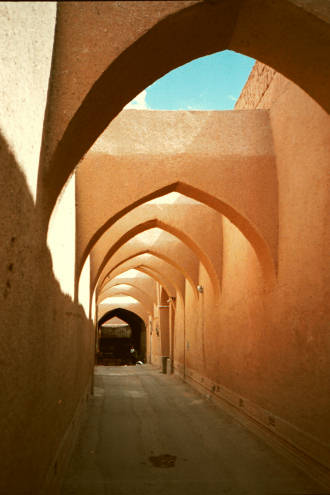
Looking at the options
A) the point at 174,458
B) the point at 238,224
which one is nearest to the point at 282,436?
the point at 174,458

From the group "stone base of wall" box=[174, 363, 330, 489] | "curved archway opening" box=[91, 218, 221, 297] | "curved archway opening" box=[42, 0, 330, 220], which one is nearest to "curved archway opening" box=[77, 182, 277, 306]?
"stone base of wall" box=[174, 363, 330, 489]

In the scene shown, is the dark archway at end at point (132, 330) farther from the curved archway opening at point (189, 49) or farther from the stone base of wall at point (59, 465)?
the curved archway opening at point (189, 49)

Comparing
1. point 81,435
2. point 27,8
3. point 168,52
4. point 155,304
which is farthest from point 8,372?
point 155,304

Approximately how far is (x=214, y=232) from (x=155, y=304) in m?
13.2

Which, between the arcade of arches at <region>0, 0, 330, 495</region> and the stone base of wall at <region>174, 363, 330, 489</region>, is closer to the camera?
the arcade of arches at <region>0, 0, 330, 495</region>

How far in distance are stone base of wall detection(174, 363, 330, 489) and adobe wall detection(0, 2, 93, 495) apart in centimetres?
298

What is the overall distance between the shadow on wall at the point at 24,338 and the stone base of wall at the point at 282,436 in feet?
9.43

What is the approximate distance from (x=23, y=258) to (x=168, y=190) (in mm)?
Answer: 5310

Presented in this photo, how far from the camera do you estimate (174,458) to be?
609 centimetres

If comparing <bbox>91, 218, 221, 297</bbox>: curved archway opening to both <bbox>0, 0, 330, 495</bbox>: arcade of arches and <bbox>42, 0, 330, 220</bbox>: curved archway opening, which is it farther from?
<bbox>42, 0, 330, 220</bbox>: curved archway opening

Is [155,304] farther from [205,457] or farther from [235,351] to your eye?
[205,457]

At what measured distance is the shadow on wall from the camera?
2.33m

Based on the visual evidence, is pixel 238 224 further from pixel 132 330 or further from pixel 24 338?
pixel 132 330

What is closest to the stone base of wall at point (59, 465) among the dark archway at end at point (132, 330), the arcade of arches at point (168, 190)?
the arcade of arches at point (168, 190)
